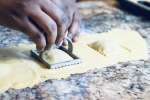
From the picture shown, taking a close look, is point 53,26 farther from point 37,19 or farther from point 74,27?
point 74,27

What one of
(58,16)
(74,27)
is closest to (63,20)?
(58,16)

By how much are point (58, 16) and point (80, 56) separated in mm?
156

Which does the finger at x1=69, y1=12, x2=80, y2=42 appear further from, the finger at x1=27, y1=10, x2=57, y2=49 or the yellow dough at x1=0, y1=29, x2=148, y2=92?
the finger at x1=27, y1=10, x2=57, y2=49

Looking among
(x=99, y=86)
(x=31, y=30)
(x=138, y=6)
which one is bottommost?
(x=99, y=86)

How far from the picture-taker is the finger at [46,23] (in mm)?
759

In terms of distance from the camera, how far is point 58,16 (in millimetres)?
783

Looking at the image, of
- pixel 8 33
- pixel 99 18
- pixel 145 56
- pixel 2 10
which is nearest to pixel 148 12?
pixel 99 18

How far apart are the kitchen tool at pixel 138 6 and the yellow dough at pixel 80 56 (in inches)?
8.1

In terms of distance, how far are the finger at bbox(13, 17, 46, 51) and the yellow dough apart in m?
0.07

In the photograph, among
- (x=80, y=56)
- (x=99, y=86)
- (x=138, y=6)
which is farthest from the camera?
(x=138, y=6)

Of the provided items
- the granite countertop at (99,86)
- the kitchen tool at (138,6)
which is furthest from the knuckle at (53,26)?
the kitchen tool at (138,6)

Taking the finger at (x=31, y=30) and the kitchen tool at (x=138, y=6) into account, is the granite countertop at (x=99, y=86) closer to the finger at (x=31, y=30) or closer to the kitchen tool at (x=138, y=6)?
the finger at (x=31, y=30)

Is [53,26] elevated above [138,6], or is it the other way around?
[138,6]

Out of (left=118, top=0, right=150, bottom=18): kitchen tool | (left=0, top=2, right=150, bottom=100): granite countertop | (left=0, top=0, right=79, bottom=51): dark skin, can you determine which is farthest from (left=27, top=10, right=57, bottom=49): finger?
(left=118, top=0, right=150, bottom=18): kitchen tool
